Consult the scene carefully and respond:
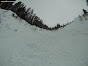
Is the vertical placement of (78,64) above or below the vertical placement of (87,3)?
below

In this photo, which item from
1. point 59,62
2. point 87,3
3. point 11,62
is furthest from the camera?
point 87,3

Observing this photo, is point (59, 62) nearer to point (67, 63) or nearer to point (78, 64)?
point (67, 63)

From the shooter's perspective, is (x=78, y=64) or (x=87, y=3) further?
(x=87, y=3)

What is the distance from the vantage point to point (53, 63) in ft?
10.6

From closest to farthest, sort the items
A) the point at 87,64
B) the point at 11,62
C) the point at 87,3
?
the point at 87,64 → the point at 11,62 → the point at 87,3

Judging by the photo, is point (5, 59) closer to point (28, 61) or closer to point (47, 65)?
point (28, 61)

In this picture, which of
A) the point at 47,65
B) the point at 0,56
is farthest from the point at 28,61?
the point at 0,56

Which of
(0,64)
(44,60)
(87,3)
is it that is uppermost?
(87,3)

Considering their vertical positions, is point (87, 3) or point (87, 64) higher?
point (87, 3)

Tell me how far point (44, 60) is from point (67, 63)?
1180 millimetres

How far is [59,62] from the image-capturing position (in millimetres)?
3287

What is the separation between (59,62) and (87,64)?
122 centimetres

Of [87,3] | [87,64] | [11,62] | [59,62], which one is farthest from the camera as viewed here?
[87,3]

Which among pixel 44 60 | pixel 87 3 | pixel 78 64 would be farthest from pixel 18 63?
pixel 87 3
